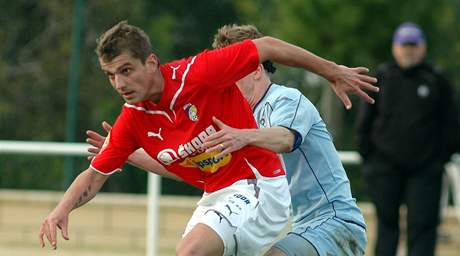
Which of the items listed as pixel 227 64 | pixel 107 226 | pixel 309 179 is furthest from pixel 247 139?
pixel 107 226

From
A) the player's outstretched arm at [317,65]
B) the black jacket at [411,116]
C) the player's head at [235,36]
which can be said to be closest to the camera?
the player's outstretched arm at [317,65]

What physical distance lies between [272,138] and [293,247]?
60 centimetres

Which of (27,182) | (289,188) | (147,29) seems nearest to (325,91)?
(147,29)

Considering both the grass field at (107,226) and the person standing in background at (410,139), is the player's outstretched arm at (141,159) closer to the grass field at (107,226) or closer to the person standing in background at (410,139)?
the person standing in background at (410,139)

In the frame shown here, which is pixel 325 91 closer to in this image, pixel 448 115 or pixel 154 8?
pixel 154 8

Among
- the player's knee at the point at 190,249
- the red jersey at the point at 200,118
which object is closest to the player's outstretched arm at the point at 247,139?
the red jersey at the point at 200,118

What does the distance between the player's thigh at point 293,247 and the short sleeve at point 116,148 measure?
2.62ft

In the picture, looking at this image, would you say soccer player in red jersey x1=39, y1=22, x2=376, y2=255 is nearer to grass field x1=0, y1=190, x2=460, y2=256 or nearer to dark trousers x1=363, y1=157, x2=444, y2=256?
dark trousers x1=363, y1=157, x2=444, y2=256

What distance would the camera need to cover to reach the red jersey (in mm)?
6086

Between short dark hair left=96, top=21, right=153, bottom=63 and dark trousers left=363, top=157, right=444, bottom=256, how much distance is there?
456 centimetres

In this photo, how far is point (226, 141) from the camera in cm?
581

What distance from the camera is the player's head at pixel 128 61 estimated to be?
19.6 feet

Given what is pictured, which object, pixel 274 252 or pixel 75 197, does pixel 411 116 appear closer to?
pixel 274 252

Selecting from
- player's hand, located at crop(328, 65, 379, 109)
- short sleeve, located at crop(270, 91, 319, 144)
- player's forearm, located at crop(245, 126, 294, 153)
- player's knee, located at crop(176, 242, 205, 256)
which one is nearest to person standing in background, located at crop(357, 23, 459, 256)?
short sleeve, located at crop(270, 91, 319, 144)
